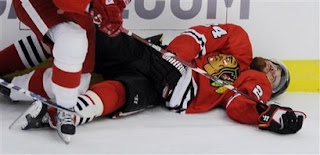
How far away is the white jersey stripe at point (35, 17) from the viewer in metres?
1.41

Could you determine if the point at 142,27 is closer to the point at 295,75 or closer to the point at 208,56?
the point at 208,56

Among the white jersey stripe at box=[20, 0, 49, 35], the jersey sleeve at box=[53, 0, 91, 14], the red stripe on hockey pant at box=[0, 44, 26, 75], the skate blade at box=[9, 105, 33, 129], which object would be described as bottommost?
the skate blade at box=[9, 105, 33, 129]

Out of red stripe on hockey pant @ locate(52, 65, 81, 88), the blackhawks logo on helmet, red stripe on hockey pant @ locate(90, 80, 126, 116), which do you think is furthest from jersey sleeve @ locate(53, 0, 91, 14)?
the blackhawks logo on helmet

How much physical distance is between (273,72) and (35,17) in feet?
2.31

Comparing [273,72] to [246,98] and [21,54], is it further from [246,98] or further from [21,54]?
[21,54]

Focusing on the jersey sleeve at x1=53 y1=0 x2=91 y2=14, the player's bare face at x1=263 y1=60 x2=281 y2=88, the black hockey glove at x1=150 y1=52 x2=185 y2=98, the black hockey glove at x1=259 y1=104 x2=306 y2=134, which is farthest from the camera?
the player's bare face at x1=263 y1=60 x2=281 y2=88

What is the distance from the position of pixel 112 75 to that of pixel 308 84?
643 mm

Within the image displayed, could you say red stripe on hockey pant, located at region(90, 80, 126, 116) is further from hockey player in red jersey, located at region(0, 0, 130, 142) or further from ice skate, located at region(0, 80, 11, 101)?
ice skate, located at region(0, 80, 11, 101)

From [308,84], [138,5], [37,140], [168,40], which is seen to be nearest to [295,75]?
[308,84]

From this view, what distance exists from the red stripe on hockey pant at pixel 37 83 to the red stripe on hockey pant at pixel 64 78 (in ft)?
0.55

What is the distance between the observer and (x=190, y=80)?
5.35 feet

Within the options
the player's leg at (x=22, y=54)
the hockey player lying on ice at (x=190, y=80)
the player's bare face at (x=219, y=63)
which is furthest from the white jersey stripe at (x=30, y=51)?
the player's bare face at (x=219, y=63)

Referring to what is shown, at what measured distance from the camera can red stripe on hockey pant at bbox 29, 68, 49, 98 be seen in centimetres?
153

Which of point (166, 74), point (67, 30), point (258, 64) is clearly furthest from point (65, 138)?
point (258, 64)
